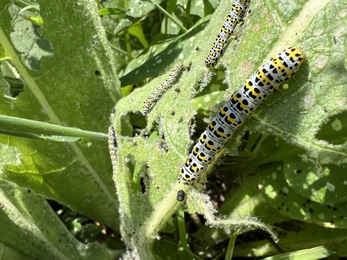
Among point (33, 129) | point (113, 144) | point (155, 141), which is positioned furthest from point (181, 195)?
point (33, 129)

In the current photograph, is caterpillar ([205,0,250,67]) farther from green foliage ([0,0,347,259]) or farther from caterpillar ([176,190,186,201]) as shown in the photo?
caterpillar ([176,190,186,201])

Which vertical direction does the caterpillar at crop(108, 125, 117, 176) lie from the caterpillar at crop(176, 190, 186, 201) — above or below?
above

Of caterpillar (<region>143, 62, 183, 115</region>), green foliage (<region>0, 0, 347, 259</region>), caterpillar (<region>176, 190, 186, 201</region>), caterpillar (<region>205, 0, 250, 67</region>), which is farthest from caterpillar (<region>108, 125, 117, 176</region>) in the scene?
caterpillar (<region>205, 0, 250, 67</region>)

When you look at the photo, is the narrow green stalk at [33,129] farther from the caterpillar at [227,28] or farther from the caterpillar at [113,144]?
the caterpillar at [227,28]

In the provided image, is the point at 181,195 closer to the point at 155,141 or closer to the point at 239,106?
the point at 155,141

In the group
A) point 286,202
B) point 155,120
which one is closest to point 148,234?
point 155,120

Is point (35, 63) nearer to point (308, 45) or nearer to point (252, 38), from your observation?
point (252, 38)
